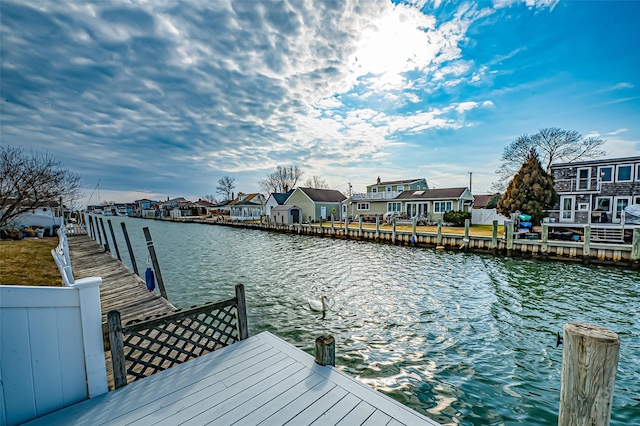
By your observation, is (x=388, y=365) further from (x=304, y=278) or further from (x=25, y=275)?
(x=25, y=275)

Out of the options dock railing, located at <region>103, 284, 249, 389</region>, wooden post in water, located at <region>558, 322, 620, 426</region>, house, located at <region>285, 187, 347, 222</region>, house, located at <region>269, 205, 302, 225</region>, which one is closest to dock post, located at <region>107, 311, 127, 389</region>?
dock railing, located at <region>103, 284, 249, 389</region>

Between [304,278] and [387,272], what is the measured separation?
13.2 feet

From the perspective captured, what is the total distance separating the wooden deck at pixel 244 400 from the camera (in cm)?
265

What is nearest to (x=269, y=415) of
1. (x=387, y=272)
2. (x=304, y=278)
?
(x=304, y=278)

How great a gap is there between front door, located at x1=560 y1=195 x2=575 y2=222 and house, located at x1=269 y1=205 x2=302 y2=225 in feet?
88.5

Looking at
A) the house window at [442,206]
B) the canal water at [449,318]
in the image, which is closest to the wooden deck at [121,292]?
the canal water at [449,318]

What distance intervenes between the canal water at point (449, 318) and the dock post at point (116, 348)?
11.3ft

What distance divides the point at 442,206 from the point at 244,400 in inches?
1144

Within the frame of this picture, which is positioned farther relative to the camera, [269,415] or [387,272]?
[387,272]

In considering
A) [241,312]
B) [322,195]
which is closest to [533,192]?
[241,312]

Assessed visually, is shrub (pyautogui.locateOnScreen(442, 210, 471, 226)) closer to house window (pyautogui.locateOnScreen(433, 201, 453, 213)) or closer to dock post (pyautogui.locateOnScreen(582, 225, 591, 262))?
house window (pyautogui.locateOnScreen(433, 201, 453, 213))

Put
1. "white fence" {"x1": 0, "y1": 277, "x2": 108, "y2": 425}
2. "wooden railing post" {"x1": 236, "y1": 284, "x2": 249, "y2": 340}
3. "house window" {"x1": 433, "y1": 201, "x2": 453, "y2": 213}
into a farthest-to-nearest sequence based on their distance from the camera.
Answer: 1. "house window" {"x1": 433, "y1": 201, "x2": 453, "y2": 213}
2. "wooden railing post" {"x1": 236, "y1": 284, "x2": 249, "y2": 340}
3. "white fence" {"x1": 0, "y1": 277, "x2": 108, "y2": 425}

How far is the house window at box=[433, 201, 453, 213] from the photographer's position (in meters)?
27.5

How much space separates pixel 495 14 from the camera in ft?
32.6
